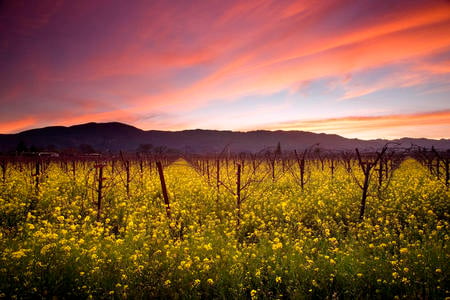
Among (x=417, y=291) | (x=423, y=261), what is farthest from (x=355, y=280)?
(x=423, y=261)

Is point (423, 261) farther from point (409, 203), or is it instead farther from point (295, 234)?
point (409, 203)

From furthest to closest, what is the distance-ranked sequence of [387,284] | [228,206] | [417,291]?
1. [228,206]
2. [387,284]
3. [417,291]

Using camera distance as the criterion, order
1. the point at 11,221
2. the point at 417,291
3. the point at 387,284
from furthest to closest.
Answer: the point at 11,221, the point at 387,284, the point at 417,291

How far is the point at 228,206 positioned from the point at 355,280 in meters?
6.78

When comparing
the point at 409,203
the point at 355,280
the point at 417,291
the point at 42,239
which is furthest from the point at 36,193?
the point at 409,203

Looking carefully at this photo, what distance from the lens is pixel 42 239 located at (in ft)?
20.2

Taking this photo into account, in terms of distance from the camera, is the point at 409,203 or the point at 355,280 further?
the point at 409,203

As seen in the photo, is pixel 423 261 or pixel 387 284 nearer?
pixel 387 284

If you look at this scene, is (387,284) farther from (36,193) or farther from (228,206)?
(36,193)

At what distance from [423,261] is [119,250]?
21.1 ft

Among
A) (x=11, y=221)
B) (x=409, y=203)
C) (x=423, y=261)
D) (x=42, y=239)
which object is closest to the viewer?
(x=423, y=261)

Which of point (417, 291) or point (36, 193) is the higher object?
point (36, 193)

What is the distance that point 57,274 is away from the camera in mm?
5426

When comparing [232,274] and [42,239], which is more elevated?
[42,239]
